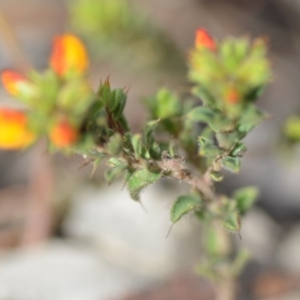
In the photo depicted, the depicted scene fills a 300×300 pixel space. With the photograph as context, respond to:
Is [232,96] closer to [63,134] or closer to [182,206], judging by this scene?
[182,206]

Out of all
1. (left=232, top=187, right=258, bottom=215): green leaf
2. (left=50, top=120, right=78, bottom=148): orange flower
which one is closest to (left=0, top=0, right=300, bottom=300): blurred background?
(left=232, top=187, right=258, bottom=215): green leaf

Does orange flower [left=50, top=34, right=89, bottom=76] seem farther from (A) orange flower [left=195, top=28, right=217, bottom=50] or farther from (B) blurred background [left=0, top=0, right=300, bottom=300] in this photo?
(B) blurred background [left=0, top=0, right=300, bottom=300]

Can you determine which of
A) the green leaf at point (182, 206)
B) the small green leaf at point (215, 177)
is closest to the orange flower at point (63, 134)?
the green leaf at point (182, 206)

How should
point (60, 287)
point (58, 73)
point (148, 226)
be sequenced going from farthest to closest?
point (148, 226) < point (60, 287) < point (58, 73)

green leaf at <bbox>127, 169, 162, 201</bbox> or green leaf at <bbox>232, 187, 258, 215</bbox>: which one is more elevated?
green leaf at <bbox>232, 187, 258, 215</bbox>

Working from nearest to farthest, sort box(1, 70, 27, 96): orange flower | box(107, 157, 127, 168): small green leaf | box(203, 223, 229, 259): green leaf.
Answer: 1. box(1, 70, 27, 96): orange flower
2. box(107, 157, 127, 168): small green leaf
3. box(203, 223, 229, 259): green leaf

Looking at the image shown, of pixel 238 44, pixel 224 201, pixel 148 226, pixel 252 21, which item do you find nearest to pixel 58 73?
pixel 238 44

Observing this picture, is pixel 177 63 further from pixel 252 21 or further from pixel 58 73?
pixel 58 73
